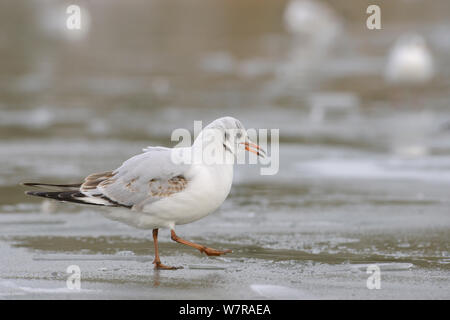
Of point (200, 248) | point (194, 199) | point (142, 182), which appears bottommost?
point (200, 248)

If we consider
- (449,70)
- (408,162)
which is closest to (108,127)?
(408,162)

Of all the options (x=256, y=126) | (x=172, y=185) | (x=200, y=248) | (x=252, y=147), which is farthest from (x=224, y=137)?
(x=256, y=126)

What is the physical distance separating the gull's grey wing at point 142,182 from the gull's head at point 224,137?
230 millimetres

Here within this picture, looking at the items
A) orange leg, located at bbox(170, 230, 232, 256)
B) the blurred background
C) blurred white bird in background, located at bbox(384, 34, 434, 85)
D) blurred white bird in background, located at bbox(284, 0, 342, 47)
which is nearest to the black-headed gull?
orange leg, located at bbox(170, 230, 232, 256)

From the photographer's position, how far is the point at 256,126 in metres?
12.2

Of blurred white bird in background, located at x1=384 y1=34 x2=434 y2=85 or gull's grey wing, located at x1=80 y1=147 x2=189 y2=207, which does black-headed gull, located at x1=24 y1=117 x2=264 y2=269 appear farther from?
blurred white bird in background, located at x1=384 y1=34 x2=434 y2=85

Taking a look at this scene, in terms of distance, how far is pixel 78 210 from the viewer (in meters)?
7.75

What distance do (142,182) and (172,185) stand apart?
0.25 meters

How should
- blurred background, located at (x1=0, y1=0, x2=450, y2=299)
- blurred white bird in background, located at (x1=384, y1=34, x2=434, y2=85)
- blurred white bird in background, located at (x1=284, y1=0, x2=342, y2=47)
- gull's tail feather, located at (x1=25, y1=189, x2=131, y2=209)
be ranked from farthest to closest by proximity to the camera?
blurred white bird in background, located at (x1=284, y1=0, x2=342, y2=47), blurred white bird in background, located at (x1=384, y1=34, x2=434, y2=85), gull's tail feather, located at (x1=25, y1=189, x2=131, y2=209), blurred background, located at (x1=0, y1=0, x2=450, y2=299)

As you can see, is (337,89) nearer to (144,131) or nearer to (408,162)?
(144,131)

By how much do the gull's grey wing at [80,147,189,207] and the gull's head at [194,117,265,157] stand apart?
23cm

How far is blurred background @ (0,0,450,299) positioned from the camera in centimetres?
580

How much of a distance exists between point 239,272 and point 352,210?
2.25 m

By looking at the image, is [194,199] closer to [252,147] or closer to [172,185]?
[172,185]
